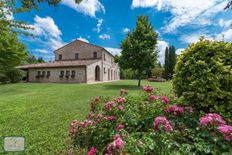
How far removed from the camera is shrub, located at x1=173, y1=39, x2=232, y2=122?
4078 millimetres

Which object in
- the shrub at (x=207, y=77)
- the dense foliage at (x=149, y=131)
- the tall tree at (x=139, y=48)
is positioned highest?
the tall tree at (x=139, y=48)

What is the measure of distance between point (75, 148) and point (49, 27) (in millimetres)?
13610

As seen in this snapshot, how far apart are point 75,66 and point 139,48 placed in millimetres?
11931

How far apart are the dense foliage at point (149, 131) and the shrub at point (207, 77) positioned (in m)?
0.47

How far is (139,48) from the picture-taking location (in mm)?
19516

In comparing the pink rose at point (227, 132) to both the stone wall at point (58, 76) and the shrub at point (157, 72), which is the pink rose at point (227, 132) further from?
the shrub at point (157, 72)

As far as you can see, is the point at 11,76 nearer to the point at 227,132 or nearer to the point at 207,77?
the point at 207,77

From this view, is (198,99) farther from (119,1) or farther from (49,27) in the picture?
(49,27)

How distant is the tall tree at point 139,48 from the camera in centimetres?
1967

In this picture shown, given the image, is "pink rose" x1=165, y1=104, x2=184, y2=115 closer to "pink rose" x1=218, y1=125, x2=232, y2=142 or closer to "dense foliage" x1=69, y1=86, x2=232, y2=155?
"dense foliage" x1=69, y1=86, x2=232, y2=155

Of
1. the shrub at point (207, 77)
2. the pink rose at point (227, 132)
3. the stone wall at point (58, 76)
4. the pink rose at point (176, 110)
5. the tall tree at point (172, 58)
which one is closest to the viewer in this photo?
the pink rose at point (227, 132)

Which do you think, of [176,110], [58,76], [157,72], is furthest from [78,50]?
[176,110]

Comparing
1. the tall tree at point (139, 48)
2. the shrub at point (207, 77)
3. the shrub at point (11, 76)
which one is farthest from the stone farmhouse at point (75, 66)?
the shrub at point (207, 77)

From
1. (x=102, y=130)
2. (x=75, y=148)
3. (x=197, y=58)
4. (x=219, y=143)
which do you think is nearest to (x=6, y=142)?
(x=75, y=148)
